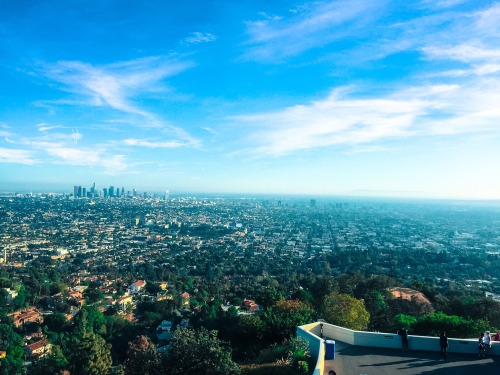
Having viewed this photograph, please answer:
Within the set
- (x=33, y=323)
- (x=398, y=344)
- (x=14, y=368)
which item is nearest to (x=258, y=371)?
(x=398, y=344)

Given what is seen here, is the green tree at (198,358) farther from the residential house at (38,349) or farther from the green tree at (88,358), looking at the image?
the residential house at (38,349)

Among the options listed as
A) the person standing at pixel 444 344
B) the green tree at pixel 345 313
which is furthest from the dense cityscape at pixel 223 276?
the person standing at pixel 444 344

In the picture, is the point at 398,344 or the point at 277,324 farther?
the point at 277,324

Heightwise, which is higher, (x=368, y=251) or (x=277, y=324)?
(x=277, y=324)

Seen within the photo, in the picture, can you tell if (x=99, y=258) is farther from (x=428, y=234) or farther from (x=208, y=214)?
(x=208, y=214)

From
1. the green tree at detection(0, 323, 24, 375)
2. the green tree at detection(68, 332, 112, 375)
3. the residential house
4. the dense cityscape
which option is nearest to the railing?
the dense cityscape

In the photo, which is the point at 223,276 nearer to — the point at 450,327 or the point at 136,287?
the point at 136,287
